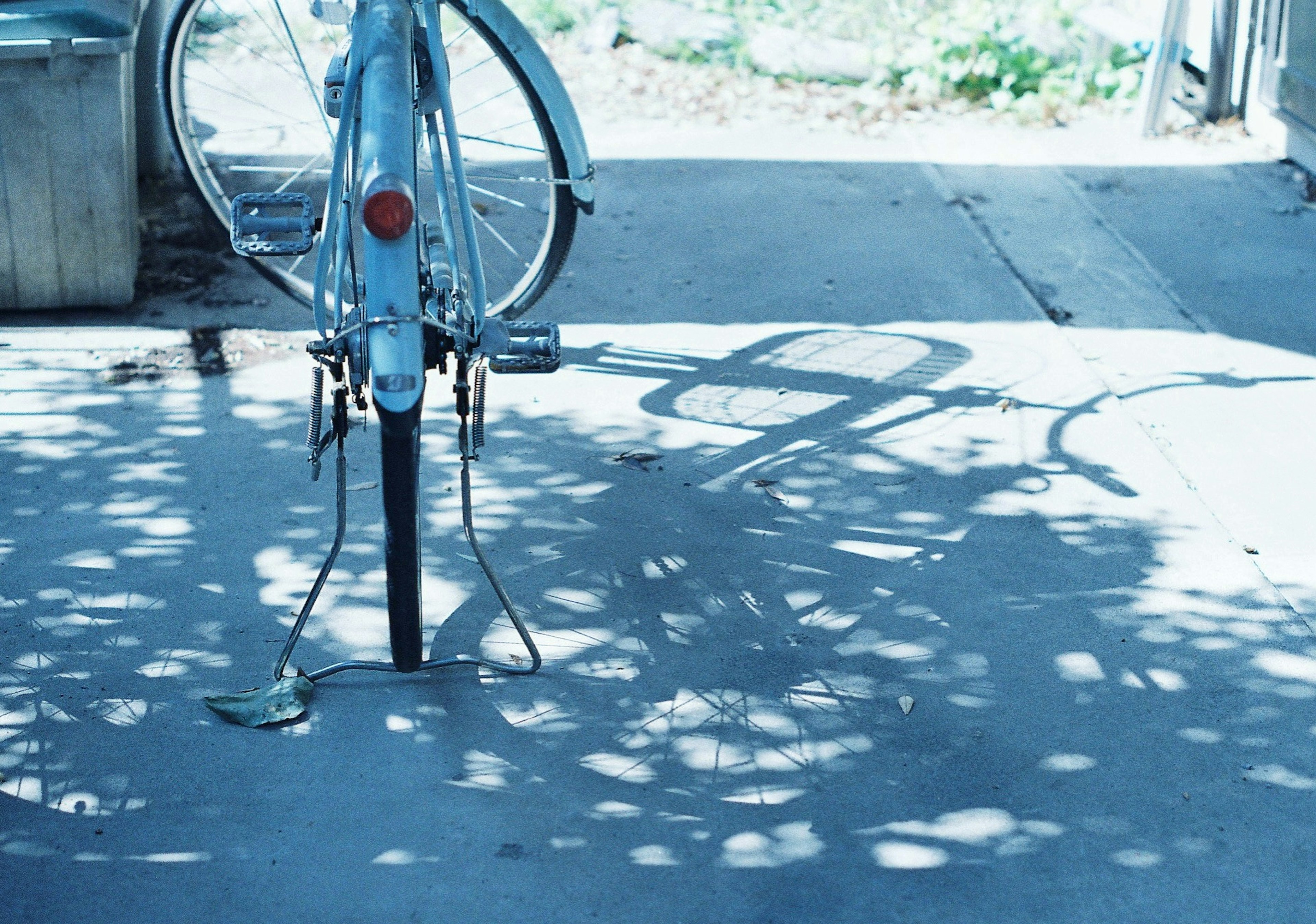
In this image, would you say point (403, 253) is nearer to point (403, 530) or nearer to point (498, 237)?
point (403, 530)

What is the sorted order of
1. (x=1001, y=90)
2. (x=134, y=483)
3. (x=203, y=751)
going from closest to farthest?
(x=203, y=751) → (x=134, y=483) → (x=1001, y=90)

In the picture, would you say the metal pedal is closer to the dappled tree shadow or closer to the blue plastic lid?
the dappled tree shadow

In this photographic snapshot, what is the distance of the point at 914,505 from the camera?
3.94 meters

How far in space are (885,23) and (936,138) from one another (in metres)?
1.62

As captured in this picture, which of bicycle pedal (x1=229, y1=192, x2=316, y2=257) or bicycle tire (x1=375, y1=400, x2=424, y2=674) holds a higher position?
bicycle pedal (x1=229, y1=192, x2=316, y2=257)

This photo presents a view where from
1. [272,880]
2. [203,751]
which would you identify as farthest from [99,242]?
[272,880]

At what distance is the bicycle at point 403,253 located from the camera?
9.16 feet

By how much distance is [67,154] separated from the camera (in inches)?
184

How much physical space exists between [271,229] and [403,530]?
1.05 metres

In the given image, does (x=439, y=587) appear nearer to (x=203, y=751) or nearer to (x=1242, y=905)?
(x=203, y=751)

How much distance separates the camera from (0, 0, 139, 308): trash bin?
450cm

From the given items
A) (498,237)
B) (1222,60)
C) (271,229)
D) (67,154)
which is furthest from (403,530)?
(1222,60)

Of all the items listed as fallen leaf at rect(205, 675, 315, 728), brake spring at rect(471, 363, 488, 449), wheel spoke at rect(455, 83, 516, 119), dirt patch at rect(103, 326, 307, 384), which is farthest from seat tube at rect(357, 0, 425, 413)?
dirt patch at rect(103, 326, 307, 384)

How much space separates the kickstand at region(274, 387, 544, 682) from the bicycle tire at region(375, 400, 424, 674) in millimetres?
99
